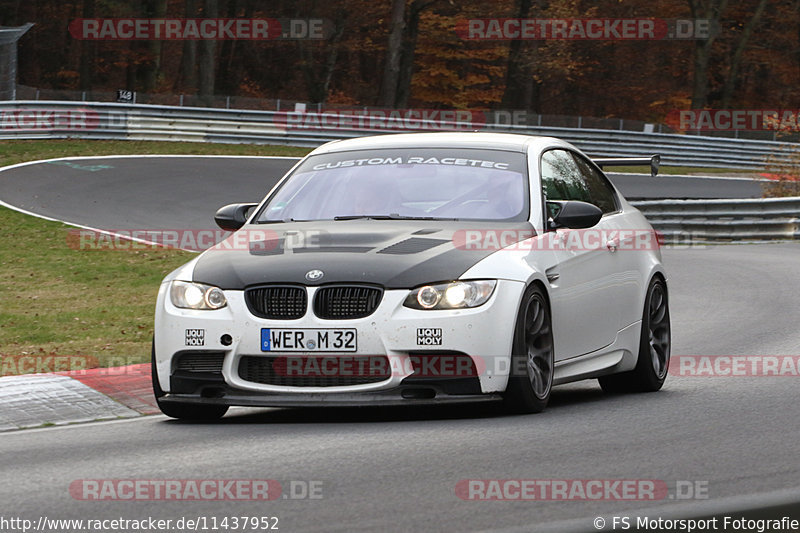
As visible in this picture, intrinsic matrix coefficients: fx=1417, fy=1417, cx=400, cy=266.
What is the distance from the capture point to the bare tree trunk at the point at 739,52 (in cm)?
5656

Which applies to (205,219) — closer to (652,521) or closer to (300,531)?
(300,531)

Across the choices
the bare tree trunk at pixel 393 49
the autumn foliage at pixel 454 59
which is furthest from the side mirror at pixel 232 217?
the autumn foliage at pixel 454 59

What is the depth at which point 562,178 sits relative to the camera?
29.8 feet

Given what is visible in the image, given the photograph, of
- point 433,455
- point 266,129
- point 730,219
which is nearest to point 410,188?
point 433,455

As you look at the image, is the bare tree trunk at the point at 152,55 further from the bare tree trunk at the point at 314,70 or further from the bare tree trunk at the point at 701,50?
the bare tree trunk at the point at 701,50

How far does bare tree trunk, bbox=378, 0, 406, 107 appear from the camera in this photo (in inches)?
1937

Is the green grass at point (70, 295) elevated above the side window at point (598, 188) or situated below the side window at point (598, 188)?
below

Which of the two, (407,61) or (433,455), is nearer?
(433,455)

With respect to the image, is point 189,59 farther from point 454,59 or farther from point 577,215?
point 577,215

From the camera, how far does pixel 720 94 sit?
65.4 meters

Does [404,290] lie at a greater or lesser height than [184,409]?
greater

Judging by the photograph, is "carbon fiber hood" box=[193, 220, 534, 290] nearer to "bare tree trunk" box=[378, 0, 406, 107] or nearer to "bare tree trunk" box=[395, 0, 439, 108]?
"bare tree trunk" box=[378, 0, 406, 107]

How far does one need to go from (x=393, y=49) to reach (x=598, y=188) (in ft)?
132

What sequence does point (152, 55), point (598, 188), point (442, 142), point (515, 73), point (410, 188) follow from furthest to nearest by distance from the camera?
point (515, 73), point (152, 55), point (598, 188), point (442, 142), point (410, 188)
